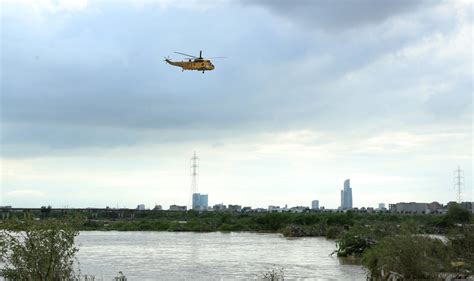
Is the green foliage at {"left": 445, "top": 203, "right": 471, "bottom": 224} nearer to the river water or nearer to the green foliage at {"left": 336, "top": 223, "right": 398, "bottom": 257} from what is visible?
the river water

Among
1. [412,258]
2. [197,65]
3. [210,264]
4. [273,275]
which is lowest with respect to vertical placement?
[210,264]

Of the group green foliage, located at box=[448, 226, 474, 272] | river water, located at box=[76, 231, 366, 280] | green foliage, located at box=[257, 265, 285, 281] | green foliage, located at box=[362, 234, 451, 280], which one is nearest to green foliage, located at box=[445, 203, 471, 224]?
river water, located at box=[76, 231, 366, 280]

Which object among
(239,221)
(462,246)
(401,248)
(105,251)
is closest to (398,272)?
(401,248)

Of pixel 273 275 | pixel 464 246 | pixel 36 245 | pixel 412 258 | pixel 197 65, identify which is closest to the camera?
pixel 36 245

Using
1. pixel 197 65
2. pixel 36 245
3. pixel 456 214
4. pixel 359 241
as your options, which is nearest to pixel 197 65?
pixel 197 65

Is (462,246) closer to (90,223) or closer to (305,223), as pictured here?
(305,223)

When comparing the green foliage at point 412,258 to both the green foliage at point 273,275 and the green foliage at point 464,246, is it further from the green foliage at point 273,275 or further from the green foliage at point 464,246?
the green foliage at point 273,275

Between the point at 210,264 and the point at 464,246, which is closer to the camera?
the point at 464,246

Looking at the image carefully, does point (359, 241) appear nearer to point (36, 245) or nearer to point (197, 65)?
point (197, 65)

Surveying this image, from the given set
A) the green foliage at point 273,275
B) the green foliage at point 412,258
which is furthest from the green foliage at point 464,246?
the green foliage at point 273,275

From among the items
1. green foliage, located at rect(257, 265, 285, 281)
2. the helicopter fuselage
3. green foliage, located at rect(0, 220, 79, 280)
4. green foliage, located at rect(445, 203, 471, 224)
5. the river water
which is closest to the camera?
green foliage, located at rect(0, 220, 79, 280)
